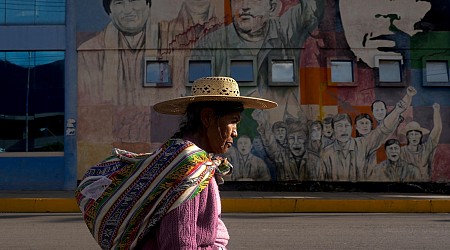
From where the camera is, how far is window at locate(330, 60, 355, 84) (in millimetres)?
15492

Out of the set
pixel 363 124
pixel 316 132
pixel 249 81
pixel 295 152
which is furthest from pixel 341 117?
pixel 249 81

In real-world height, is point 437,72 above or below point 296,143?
above

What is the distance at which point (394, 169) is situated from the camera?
15.2 m

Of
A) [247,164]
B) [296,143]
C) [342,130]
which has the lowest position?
[247,164]

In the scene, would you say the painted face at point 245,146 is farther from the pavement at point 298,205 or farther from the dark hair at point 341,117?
the pavement at point 298,205

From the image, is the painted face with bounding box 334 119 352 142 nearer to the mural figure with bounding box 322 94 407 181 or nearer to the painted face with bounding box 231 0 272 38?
the mural figure with bounding box 322 94 407 181

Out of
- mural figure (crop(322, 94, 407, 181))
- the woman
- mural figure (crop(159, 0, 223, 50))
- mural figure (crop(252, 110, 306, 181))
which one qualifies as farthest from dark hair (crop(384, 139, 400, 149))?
the woman

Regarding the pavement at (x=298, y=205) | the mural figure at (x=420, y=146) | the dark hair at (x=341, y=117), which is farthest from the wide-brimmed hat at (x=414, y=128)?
the pavement at (x=298, y=205)

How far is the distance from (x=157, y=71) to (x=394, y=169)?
796 centimetres

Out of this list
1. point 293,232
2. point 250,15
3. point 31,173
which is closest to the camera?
point 293,232

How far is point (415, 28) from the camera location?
613 inches

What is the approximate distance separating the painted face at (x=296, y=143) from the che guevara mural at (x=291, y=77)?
0.10 ft

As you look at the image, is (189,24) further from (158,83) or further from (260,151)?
(260,151)

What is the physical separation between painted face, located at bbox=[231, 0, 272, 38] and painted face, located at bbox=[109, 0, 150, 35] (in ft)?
9.26
